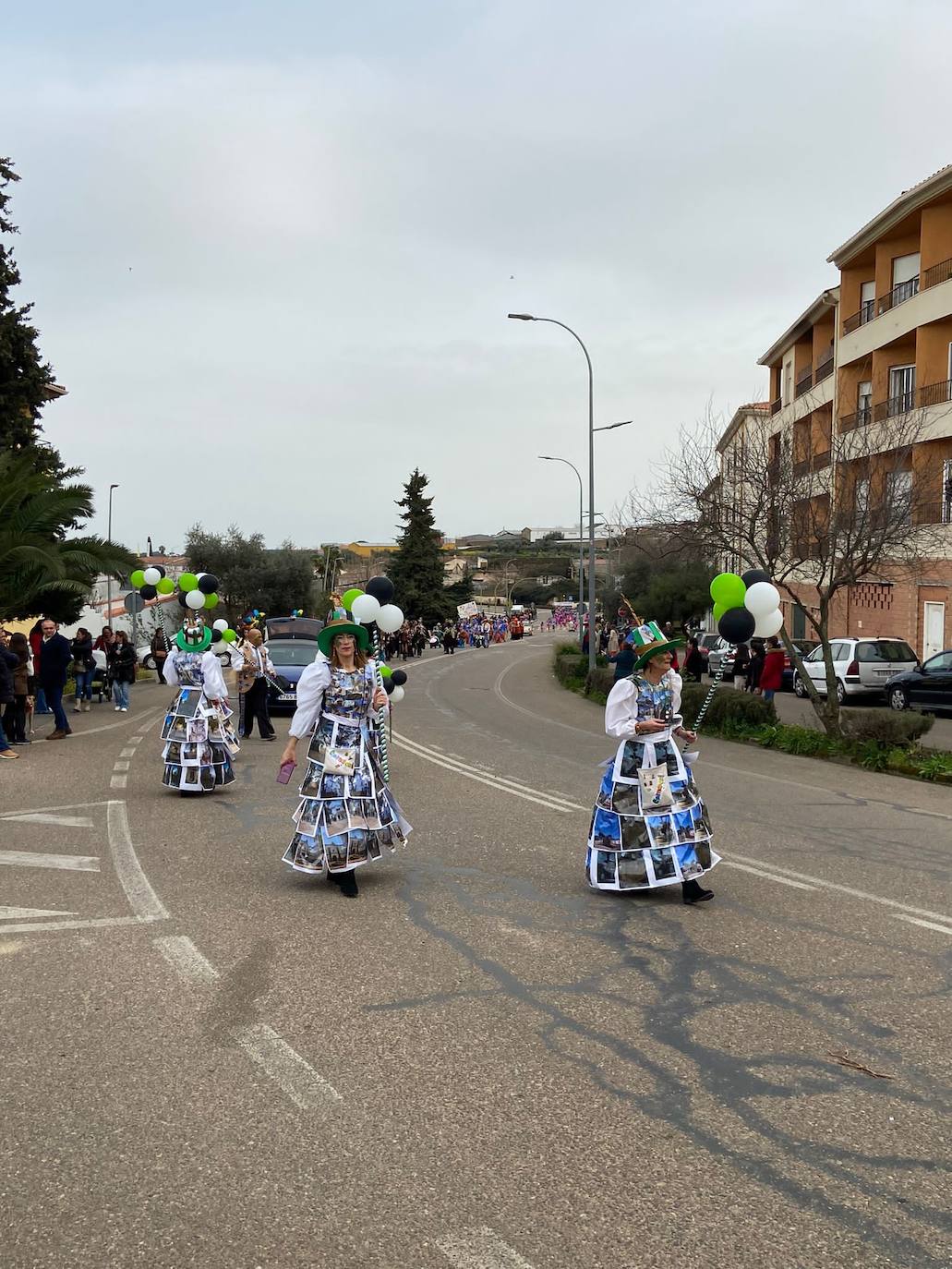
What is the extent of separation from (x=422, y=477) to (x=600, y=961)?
80.8m

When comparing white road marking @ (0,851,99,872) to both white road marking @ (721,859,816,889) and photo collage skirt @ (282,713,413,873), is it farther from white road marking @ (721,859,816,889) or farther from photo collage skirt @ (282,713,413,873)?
white road marking @ (721,859,816,889)

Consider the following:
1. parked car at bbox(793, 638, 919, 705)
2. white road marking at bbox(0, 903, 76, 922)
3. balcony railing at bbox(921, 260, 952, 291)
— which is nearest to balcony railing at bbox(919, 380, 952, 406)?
balcony railing at bbox(921, 260, 952, 291)

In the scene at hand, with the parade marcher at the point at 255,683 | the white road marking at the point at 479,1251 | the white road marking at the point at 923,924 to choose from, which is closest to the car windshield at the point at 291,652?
the parade marcher at the point at 255,683

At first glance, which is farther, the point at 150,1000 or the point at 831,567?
the point at 831,567

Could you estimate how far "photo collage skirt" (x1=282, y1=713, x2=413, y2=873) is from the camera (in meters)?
7.56

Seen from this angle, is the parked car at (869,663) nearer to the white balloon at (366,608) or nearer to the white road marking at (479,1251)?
the white balloon at (366,608)

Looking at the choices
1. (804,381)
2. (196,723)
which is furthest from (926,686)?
(804,381)

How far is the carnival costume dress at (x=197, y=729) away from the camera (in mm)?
11891

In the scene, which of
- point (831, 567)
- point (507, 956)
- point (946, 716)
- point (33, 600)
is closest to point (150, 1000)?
point (507, 956)

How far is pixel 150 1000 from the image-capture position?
17.6ft

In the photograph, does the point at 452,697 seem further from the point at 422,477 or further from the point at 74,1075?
the point at 422,477

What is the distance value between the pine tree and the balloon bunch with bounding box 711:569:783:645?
2212 centimetres

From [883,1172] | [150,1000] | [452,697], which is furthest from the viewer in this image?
[452,697]

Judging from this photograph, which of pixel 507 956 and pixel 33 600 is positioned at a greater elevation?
pixel 33 600
